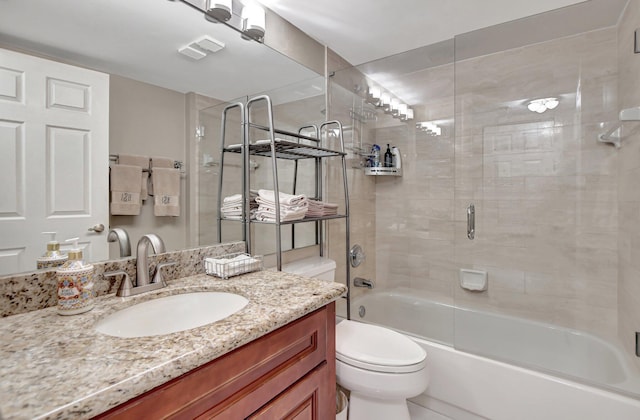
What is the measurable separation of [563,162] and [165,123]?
7.66 feet

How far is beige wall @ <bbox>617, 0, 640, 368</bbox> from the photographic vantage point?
60.7 inches

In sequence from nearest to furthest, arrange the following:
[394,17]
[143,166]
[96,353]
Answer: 1. [96,353]
2. [143,166]
3. [394,17]

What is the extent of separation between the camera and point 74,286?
798mm

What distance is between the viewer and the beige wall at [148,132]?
1.00m

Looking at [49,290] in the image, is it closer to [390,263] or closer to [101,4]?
[101,4]

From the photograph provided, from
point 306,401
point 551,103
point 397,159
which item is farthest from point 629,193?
point 306,401

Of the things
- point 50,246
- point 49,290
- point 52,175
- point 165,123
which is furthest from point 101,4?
point 49,290

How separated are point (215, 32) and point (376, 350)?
159 cm

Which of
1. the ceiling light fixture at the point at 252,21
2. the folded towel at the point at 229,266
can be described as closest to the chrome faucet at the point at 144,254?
the folded towel at the point at 229,266

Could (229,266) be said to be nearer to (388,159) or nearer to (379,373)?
(379,373)

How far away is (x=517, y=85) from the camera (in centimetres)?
212

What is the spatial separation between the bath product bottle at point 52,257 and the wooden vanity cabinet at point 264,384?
595mm

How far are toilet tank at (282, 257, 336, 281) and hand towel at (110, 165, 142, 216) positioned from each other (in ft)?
2.72

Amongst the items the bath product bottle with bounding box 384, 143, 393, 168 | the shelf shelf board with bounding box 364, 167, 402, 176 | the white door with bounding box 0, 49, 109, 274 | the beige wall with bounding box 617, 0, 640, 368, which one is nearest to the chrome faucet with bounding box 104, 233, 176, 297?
the white door with bounding box 0, 49, 109, 274
